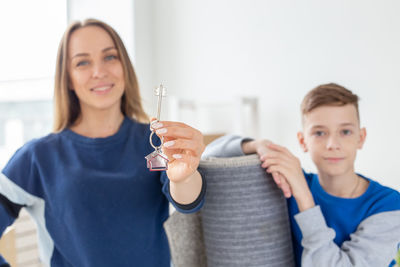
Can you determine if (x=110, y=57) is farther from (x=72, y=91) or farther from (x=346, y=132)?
(x=346, y=132)

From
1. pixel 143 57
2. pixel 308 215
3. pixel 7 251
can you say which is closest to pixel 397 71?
pixel 308 215

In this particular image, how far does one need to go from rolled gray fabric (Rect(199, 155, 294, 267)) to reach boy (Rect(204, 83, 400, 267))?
0.04 meters

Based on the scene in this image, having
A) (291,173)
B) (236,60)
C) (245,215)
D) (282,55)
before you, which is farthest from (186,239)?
(236,60)

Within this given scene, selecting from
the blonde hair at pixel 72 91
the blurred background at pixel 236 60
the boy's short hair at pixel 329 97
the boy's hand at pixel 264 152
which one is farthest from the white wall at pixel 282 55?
the blonde hair at pixel 72 91

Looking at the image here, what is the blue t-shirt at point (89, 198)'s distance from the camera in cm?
79

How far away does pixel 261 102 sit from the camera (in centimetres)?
207

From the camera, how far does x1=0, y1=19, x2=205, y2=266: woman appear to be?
797 mm

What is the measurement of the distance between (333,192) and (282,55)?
123 cm

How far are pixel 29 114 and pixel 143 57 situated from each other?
0.80 m

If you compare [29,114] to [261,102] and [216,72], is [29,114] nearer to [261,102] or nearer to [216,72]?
[216,72]

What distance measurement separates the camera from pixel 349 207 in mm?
779

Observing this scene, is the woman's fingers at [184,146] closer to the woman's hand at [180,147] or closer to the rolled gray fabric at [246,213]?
the woman's hand at [180,147]

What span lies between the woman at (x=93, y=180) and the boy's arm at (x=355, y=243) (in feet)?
0.92

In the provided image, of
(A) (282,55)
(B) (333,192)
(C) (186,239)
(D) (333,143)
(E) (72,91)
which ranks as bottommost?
(C) (186,239)
